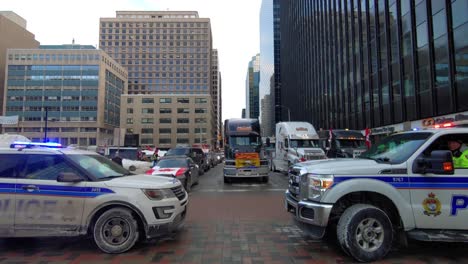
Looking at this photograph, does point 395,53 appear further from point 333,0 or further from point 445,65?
point 333,0

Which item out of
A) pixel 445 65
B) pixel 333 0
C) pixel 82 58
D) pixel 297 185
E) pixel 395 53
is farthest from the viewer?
pixel 82 58

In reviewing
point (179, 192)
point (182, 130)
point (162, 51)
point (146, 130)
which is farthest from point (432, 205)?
point (162, 51)

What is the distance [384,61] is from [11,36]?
13467 centimetres

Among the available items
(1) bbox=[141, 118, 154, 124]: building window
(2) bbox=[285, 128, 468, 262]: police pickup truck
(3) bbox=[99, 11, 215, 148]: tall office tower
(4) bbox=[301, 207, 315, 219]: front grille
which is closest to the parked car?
(4) bbox=[301, 207, 315, 219]: front grille

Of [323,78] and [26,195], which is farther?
[323,78]

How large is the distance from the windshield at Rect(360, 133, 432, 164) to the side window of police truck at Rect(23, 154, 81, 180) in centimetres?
510

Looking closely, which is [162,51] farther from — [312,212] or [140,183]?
[312,212]

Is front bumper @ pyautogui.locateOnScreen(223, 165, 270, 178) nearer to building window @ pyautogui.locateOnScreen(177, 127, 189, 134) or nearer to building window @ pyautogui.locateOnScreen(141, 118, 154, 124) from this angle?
building window @ pyautogui.locateOnScreen(177, 127, 189, 134)

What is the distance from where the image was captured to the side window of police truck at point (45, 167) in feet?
20.5

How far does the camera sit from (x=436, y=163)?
5.35 m

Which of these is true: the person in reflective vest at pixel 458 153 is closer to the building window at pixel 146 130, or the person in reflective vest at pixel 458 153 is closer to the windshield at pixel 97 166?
the windshield at pixel 97 166

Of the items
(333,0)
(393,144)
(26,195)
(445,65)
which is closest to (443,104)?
(445,65)

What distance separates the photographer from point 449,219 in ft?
18.0

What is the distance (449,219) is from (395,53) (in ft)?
92.6
